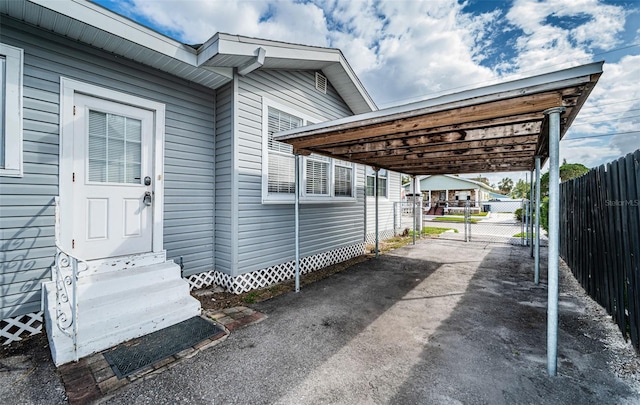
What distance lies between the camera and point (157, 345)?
8.77 ft

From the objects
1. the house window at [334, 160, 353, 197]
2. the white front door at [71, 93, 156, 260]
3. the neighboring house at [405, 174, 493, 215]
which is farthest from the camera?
the neighboring house at [405, 174, 493, 215]

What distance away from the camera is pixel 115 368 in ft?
7.52

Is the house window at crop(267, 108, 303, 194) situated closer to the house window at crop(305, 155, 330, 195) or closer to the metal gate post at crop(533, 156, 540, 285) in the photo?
the house window at crop(305, 155, 330, 195)

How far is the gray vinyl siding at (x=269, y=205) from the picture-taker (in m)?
4.37

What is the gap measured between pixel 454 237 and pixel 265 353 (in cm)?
1003

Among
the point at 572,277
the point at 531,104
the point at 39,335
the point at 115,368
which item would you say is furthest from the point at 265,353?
the point at 572,277

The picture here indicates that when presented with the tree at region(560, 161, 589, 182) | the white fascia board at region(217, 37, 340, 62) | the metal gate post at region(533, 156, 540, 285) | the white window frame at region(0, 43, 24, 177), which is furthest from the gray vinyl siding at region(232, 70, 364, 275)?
the tree at region(560, 161, 589, 182)

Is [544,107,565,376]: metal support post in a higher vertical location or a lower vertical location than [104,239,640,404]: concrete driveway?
higher

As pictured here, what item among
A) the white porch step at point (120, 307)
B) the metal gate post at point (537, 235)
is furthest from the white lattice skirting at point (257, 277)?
the metal gate post at point (537, 235)

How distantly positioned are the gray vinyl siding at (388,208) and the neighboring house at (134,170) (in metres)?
4.31

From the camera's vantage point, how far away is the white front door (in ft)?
10.6

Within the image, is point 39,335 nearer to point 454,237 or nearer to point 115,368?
point 115,368

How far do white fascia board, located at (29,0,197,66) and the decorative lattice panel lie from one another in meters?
3.26

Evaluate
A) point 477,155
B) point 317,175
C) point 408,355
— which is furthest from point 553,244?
point 317,175
